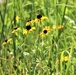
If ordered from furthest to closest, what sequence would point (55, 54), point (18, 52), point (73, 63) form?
1. point (18, 52)
2. point (55, 54)
3. point (73, 63)

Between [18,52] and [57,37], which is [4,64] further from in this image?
[57,37]

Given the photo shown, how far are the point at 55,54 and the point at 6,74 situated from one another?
0.33 m

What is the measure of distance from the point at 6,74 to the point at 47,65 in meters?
0.26

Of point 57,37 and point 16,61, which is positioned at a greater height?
point 57,37

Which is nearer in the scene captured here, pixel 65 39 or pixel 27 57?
pixel 27 57

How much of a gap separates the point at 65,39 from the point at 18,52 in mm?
337

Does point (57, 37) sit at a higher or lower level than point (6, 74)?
higher

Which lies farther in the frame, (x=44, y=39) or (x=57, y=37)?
(x=44, y=39)

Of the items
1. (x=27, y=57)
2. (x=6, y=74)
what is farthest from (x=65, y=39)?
(x=6, y=74)

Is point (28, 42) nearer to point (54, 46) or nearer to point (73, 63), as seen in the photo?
point (54, 46)

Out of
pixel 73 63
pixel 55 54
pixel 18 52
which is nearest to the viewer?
pixel 73 63

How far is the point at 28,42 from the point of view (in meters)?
2.46

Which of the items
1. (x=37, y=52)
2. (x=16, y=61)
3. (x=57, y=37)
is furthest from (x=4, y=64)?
(x=57, y=37)

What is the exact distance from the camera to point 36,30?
2480 millimetres
